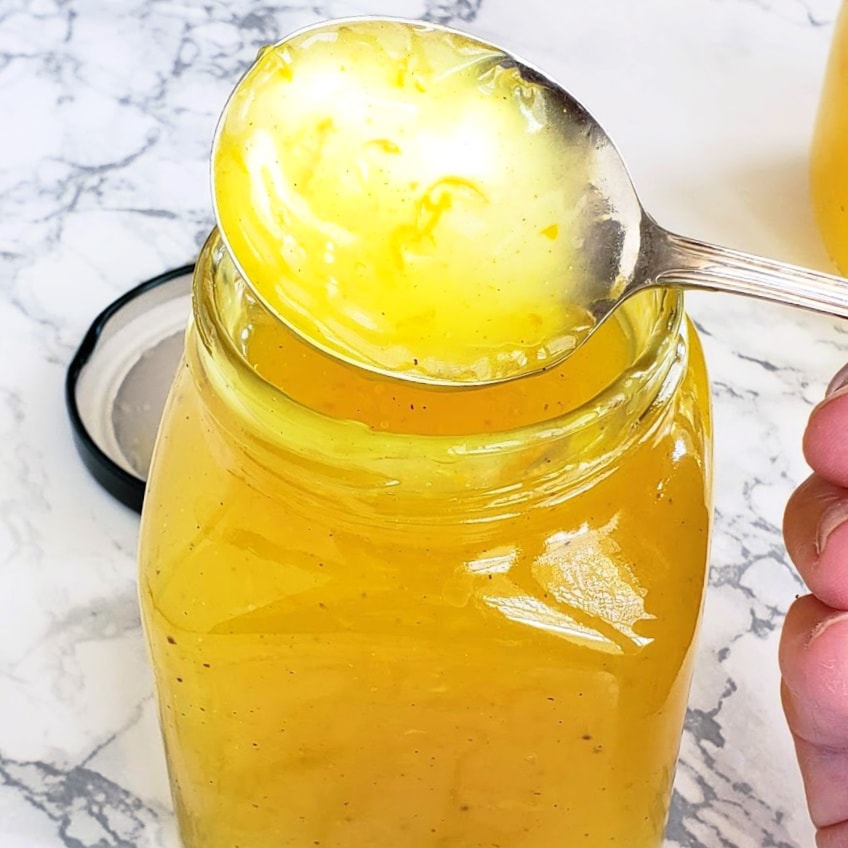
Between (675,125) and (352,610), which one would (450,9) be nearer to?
(675,125)

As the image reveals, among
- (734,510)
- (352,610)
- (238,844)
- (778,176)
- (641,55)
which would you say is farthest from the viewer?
(641,55)

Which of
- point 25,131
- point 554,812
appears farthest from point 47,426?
point 554,812

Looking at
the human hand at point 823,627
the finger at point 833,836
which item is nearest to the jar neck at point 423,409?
the human hand at point 823,627

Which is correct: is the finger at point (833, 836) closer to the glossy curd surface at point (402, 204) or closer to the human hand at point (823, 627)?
the human hand at point (823, 627)

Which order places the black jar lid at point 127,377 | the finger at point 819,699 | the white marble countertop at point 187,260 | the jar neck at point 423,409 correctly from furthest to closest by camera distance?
1. the black jar lid at point 127,377
2. the white marble countertop at point 187,260
3. the finger at point 819,699
4. the jar neck at point 423,409

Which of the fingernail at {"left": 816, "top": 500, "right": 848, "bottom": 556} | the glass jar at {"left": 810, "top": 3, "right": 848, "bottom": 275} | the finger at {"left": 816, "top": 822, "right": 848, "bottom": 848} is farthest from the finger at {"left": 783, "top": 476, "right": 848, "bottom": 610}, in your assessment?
the glass jar at {"left": 810, "top": 3, "right": 848, "bottom": 275}

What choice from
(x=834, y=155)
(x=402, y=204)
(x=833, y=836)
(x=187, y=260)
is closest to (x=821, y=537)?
(x=833, y=836)
